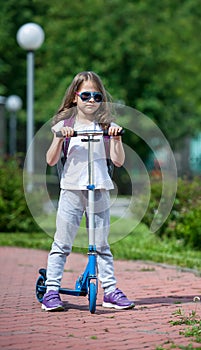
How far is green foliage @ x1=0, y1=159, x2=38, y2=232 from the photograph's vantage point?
46.0ft

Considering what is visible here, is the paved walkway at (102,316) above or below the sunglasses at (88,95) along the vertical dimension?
below

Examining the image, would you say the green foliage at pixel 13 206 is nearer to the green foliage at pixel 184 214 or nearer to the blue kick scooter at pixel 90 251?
the green foliage at pixel 184 214

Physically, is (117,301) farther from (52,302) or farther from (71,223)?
(71,223)

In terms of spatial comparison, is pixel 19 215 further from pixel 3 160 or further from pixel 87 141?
pixel 87 141

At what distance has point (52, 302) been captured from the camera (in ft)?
20.5

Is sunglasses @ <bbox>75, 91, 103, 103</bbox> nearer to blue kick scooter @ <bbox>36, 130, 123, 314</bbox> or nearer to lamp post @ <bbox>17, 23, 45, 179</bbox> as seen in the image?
blue kick scooter @ <bbox>36, 130, 123, 314</bbox>

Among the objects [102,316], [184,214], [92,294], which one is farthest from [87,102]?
[184,214]

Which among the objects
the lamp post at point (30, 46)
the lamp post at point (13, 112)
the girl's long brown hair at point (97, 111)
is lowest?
the girl's long brown hair at point (97, 111)

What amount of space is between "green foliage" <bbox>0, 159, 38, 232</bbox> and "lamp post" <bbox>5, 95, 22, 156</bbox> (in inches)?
713

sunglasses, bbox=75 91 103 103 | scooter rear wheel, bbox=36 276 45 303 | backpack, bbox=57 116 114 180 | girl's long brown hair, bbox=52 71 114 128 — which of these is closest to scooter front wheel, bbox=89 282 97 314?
scooter rear wheel, bbox=36 276 45 303

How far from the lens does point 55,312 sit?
624cm

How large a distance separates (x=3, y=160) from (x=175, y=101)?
22.0 m

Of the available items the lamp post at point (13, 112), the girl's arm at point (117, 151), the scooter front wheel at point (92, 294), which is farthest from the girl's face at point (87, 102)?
the lamp post at point (13, 112)

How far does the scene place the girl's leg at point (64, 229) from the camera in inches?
248
